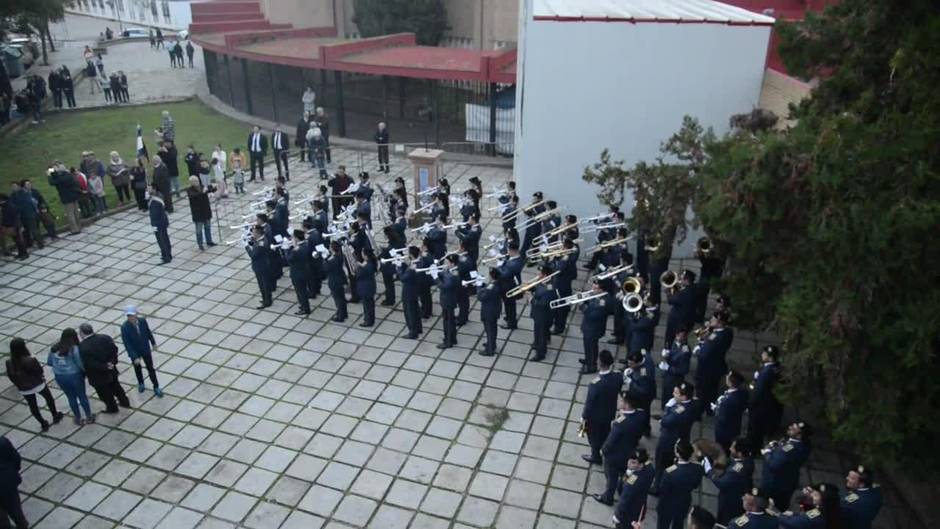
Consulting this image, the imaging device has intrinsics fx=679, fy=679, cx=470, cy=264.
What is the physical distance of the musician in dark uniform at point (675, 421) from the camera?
24.4ft

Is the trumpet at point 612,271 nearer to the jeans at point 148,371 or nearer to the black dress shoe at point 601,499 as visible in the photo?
the black dress shoe at point 601,499

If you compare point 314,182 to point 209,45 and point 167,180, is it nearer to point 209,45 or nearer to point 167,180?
point 167,180

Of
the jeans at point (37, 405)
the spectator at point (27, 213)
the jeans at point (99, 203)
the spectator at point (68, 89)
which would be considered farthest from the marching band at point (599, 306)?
the spectator at point (68, 89)

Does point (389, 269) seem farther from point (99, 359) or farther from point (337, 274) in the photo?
point (99, 359)

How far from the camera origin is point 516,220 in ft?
45.6

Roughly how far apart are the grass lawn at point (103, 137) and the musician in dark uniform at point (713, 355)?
1447 cm

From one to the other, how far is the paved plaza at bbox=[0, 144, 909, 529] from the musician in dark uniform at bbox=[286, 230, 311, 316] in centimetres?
30

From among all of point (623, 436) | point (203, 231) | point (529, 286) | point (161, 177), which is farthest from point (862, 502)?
point (161, 177)

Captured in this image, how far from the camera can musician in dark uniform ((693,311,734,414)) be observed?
28.7 feet

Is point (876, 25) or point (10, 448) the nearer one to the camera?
point (876, 25)

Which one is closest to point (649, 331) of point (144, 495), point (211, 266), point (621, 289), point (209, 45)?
point (621, 289)

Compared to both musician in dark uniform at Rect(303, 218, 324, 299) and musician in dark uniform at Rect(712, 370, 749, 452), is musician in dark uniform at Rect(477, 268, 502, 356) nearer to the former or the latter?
musician in dark uniform at Rect(303, 218, 324, 299)

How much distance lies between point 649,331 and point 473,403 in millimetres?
2619

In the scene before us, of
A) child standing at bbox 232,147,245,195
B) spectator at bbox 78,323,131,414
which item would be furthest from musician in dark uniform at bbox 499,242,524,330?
child standing at bbox 232,147,245,195
